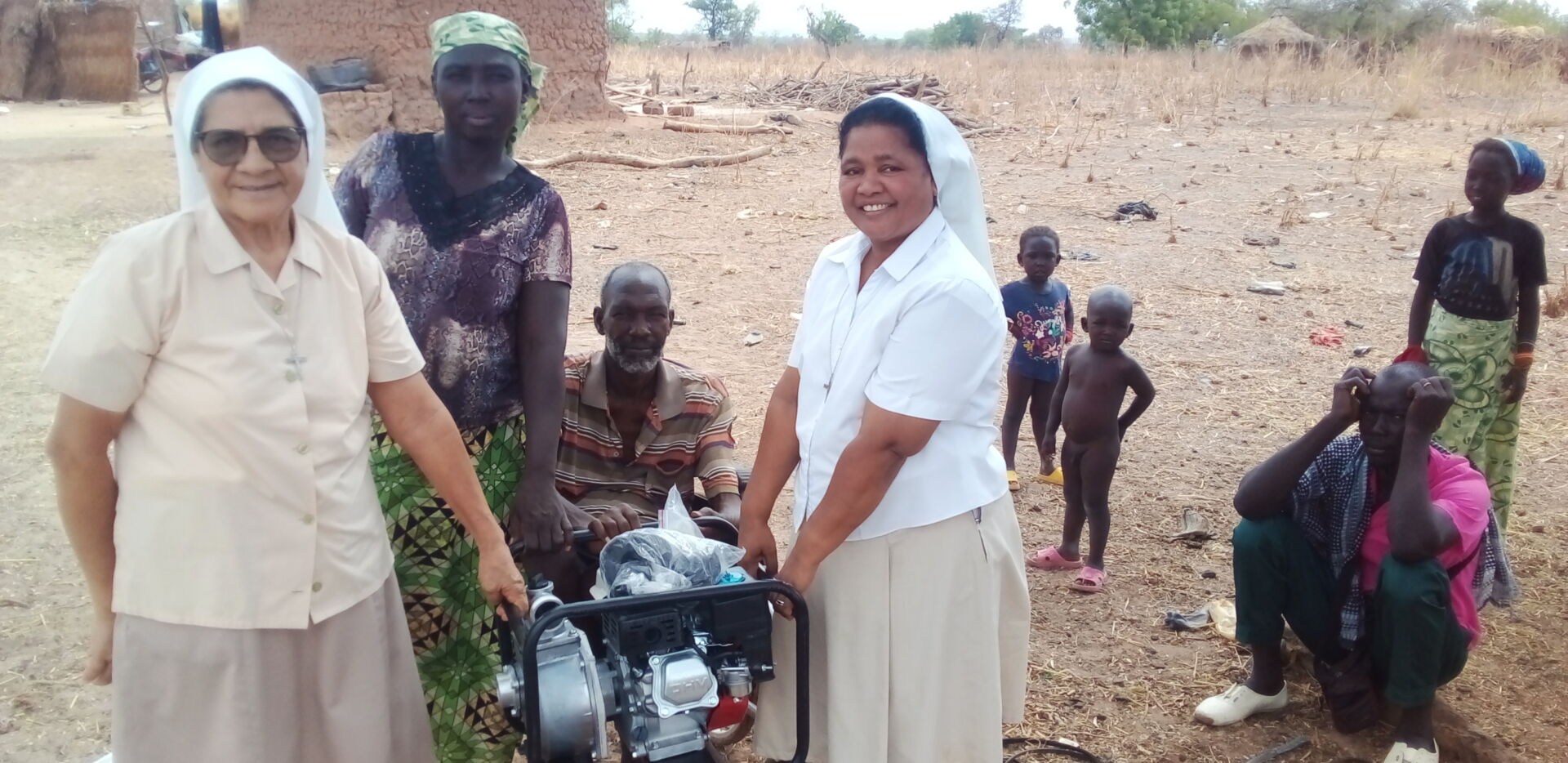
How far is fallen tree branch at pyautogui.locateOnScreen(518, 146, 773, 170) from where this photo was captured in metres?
A: 10.1

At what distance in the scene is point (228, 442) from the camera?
1740 mm

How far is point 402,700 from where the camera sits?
2.08 m

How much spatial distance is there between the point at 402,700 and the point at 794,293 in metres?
5.20

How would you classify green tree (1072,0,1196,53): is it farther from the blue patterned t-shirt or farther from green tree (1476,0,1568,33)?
the blue patterned t-shirt

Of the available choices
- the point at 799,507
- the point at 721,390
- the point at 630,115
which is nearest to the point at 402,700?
the point at 799,507

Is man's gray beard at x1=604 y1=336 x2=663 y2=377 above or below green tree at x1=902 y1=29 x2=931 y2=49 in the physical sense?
below

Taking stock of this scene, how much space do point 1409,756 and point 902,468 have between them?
157 cm

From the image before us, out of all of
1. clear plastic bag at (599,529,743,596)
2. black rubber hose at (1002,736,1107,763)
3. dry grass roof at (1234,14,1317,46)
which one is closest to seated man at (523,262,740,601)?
clear plastic bag at (599,529,743,596)

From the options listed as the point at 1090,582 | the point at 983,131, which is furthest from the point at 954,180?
the point at 983,131

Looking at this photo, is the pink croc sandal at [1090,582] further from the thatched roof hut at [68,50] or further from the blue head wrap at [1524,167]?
the thatched roof hut at [68,50]

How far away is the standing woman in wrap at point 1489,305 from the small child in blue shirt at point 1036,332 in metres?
1.20

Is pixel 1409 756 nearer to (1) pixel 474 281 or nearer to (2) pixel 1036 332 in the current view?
(2) pixel 1036 332

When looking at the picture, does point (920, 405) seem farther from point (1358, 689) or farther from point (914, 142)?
point (1358, 689)

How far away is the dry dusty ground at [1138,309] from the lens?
10.2 ft
